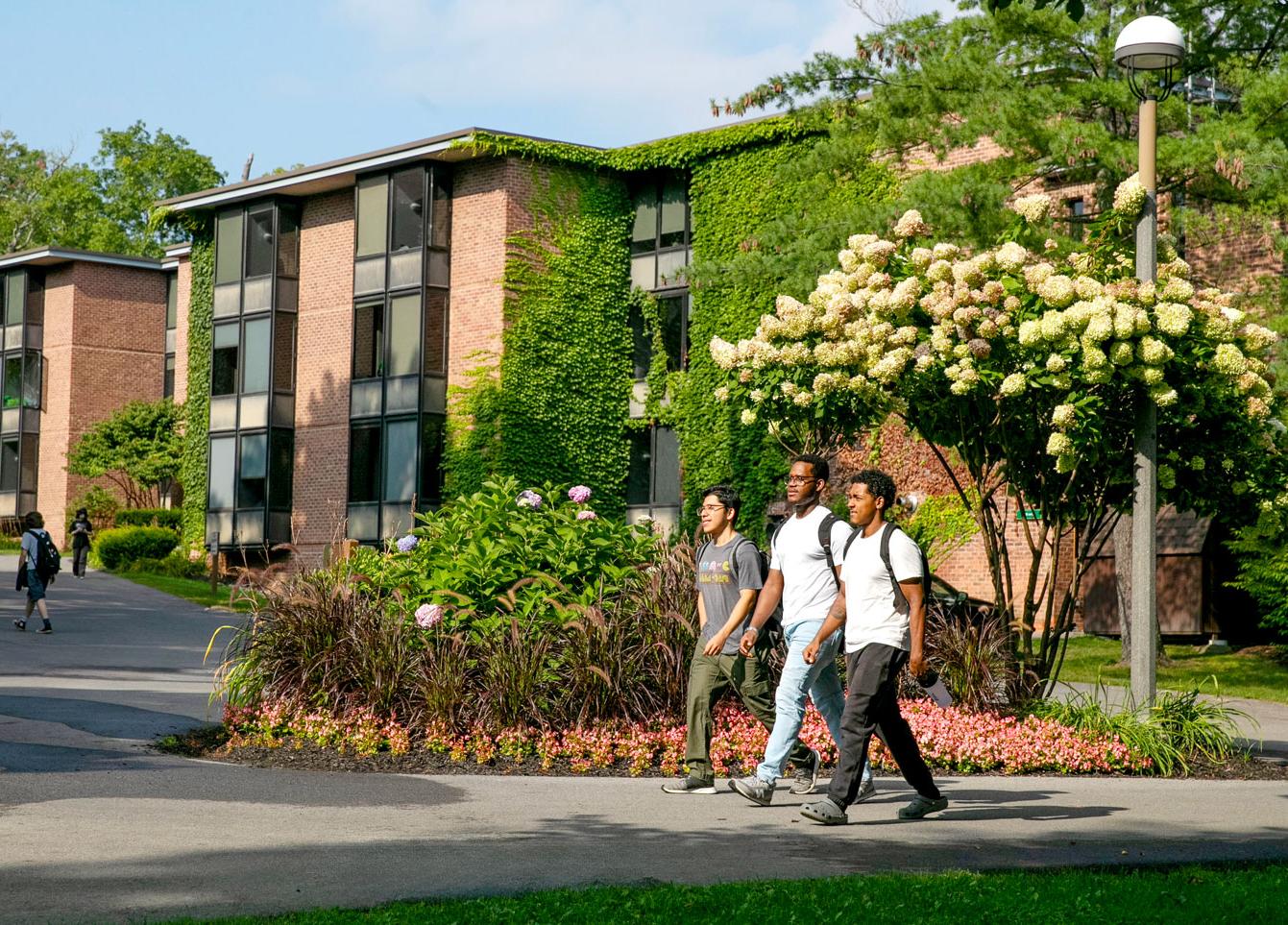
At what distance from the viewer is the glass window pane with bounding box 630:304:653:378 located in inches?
1486

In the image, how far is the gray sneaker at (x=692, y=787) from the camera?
32.6ft

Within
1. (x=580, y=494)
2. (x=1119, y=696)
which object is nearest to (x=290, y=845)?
(x=580, y=494)

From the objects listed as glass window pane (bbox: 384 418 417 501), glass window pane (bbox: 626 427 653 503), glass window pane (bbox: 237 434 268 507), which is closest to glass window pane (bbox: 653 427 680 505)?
glass window pane (bbox: 626 427 653 503)

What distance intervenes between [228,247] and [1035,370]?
110 ft

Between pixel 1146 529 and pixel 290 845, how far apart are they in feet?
23.4

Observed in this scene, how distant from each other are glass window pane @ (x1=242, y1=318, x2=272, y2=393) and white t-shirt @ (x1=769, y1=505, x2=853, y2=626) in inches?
1305

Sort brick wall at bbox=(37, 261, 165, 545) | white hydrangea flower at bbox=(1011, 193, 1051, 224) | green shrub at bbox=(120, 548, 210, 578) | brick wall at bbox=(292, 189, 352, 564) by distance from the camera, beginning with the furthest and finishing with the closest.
→ brick wall at bbox=(37, 261, 165, 545) → green shrub at bbox=(120, 548, 210, 578) → brick wall at bbox=(292, 189, 352, 564) → white hydrangea flower at bbox=(1011, 193, 1051, 224)

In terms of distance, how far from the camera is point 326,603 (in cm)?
1195

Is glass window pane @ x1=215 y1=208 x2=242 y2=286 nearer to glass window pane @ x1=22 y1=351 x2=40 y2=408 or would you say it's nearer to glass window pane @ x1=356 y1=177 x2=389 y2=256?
glass window pane @ x1=356 y1=177 x2=389 y2=256

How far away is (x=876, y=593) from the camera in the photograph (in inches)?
347

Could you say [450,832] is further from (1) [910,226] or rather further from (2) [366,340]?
(2) [366,340]

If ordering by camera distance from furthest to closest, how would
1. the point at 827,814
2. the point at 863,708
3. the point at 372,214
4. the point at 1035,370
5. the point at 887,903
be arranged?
the point at 372,214 < the point at 1035,370 < the point at 863,708 < the point at 827,814 < the point at 887,903

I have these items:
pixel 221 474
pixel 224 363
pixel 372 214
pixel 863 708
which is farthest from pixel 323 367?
pixel 863 708

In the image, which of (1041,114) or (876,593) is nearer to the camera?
(876,593)
